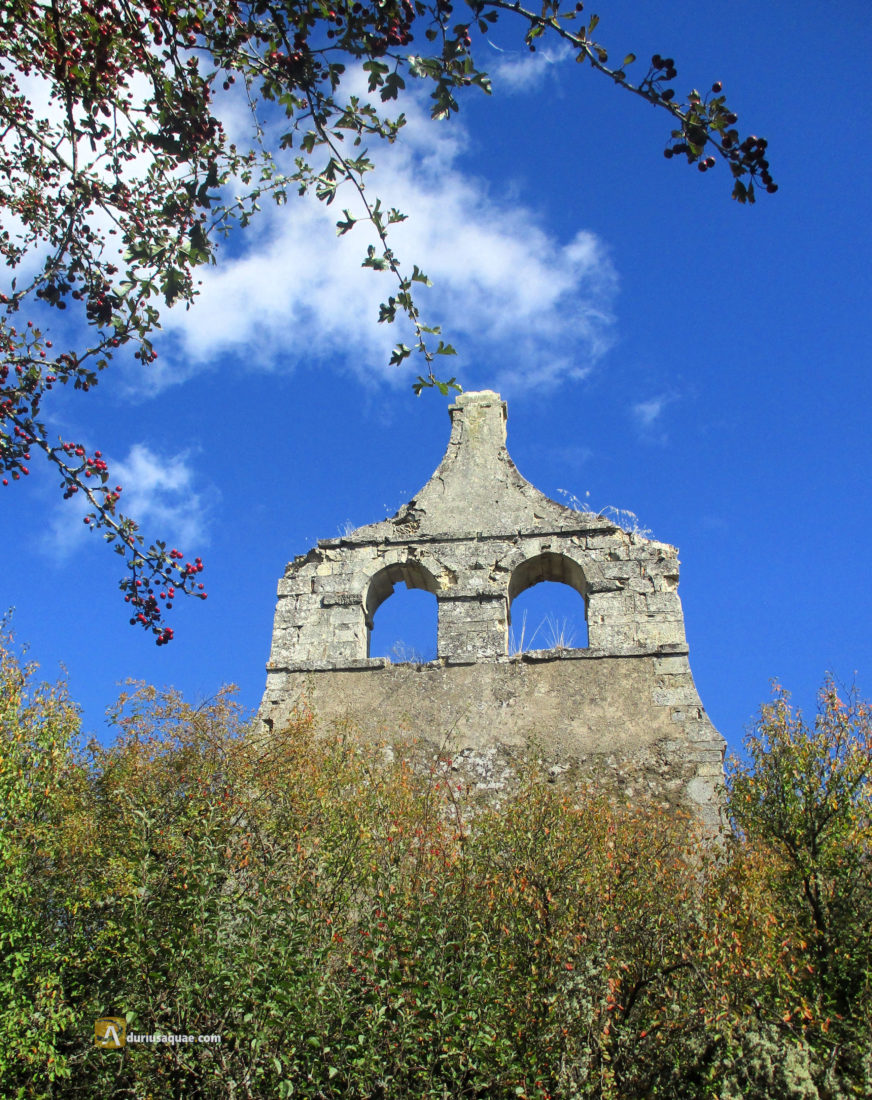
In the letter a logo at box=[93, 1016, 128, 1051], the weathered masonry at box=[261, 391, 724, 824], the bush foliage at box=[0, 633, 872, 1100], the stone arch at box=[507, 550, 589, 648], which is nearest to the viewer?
the bush foliage at box=[0, 633, 872, 1100]

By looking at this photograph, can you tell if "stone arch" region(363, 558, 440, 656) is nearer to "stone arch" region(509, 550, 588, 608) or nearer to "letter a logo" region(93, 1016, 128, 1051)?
"stone arch" region(509, 550, 588, 608)

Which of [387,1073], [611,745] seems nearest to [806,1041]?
[387,1073]

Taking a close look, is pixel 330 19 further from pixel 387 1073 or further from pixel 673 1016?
pixel 673 1016

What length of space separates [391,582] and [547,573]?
2.02 metres

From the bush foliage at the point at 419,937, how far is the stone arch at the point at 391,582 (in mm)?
2455

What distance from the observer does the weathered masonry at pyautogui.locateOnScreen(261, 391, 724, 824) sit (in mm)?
9765

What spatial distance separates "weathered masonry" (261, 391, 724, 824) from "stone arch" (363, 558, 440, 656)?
0.03 m

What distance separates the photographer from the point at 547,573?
11672mm

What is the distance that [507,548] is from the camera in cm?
1135

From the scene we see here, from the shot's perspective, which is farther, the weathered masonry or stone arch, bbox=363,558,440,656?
stone arch, bbox=363,558,440,656

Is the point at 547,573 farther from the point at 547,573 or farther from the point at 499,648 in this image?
the point at 499,648

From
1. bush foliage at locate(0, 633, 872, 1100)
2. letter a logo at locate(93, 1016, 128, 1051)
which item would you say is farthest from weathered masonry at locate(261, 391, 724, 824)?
letter a logo at locate(93, 1016, 128, 1051)

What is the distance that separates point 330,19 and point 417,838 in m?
6.03

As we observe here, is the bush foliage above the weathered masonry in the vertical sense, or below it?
below
